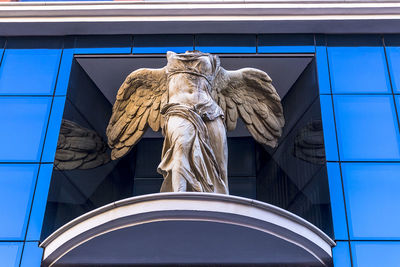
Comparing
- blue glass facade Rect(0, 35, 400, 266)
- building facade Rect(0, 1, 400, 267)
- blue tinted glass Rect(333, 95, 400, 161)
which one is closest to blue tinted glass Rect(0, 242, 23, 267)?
blue glass facade Rect(0, 35, 400, 266)

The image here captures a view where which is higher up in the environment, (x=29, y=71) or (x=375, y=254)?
(x=29, y=71)

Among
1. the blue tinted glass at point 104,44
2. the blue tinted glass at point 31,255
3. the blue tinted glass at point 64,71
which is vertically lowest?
the blue tinted glass at point 31,255

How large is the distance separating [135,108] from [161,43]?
1491 mm

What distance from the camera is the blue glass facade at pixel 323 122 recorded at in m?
10.2

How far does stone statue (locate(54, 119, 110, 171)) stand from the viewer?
37.8 ft

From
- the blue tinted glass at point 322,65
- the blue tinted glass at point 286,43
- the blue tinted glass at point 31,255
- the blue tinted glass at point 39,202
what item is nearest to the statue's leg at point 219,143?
the blue tinted glass at point 322,65

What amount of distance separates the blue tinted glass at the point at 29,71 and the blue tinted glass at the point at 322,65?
4.90 m

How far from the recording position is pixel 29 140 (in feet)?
37.3

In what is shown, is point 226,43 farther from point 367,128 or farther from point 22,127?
point 22,127

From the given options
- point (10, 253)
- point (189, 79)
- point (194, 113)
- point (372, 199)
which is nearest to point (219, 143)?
point (194, 113)

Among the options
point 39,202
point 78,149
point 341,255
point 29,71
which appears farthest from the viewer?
point 29,71

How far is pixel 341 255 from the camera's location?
9.82m

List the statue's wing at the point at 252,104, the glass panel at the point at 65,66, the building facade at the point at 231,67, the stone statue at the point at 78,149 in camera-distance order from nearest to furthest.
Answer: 1. the building facade at the point at 231,67
2. the stone statue at the point at 78,149
3. the statue's wing at the point at 252,104
4. the glass panel at the point at 65,66

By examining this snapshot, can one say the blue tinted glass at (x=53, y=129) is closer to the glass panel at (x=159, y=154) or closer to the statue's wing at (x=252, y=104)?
the glass panel at (x=159, y=154)
